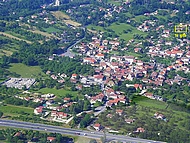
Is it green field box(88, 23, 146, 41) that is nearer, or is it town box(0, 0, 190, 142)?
town box(0, 0, 190, 142)

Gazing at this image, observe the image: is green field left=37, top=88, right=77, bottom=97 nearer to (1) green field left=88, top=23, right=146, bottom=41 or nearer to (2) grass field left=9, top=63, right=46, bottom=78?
(2) grass field left=9, top=63, right=46, bottom=78

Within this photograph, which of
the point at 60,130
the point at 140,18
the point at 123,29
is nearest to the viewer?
the point at 60,130

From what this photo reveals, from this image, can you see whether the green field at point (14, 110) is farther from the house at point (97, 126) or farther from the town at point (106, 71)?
the house at point (97, 126)

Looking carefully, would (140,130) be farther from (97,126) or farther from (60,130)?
(60,130)

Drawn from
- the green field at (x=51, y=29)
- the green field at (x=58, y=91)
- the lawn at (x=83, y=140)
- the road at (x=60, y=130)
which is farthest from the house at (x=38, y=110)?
the green field at (x=51, y=29)

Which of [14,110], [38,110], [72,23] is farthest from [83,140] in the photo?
[72,23]

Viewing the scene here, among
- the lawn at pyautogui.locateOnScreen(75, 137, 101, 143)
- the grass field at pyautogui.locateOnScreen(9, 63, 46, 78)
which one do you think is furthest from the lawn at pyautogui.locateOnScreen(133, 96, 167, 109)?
the grass field at pyautogui.locateOnScreen(9, 63, 46, 78)
